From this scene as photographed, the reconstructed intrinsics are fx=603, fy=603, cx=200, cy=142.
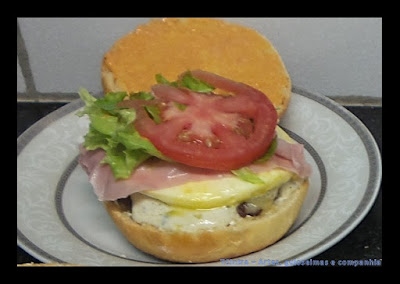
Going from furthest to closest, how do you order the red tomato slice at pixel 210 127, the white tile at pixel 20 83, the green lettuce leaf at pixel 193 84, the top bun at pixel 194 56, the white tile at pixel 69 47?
1. the white tile at pixel 20 83
2. the white tile at pixel 69 47
3. the top bun at pixel 194 56
4. the green lettuce leaf at pixel 193 84
5. the red tomato slice at pixel 210 127

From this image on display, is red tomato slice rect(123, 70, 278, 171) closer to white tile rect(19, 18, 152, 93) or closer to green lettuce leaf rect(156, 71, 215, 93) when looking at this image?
green lettuce leaf rect(156, 71, 215, 93)

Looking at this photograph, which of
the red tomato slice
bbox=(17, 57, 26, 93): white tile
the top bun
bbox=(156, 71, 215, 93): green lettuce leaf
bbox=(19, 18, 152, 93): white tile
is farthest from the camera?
bbox=(17, 57, 26, 93): white tile

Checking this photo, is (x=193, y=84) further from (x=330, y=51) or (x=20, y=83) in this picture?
(x=20, y=83)

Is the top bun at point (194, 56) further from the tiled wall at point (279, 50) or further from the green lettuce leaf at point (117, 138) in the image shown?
the green lettuce leaf at point (117, 138)

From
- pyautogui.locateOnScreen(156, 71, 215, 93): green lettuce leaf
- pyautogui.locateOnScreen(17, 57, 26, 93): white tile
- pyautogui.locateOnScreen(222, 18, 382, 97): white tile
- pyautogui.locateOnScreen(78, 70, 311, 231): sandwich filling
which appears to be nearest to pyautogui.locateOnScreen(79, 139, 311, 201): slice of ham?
pyautogui.locateOnScreen(78, 70, 311, 231): sandwich filling

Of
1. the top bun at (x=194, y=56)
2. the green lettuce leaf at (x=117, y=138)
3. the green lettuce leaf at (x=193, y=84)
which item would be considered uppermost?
the top bun at (x=194, y=56)

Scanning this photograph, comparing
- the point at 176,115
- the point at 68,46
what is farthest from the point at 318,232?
the point at 68,46

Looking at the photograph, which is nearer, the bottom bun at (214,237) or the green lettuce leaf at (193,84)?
the bottom bun at (214,237)

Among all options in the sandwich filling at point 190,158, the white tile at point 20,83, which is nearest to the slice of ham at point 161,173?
the sandwich filling at point 190,158
